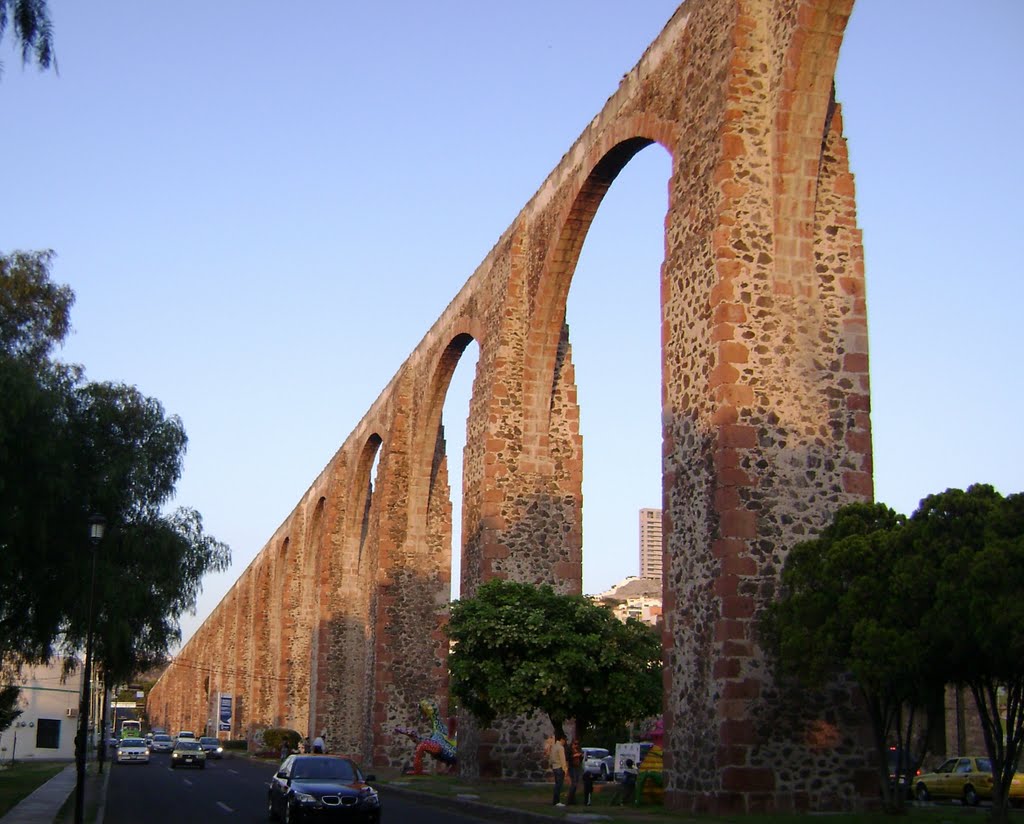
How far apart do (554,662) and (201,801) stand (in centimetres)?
849

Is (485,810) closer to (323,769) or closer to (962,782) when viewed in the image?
(323,769)

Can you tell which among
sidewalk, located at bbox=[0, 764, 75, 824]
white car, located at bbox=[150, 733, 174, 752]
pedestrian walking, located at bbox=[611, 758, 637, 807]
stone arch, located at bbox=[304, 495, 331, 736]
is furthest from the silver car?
pedestrian walking, located at bbox=[611, 758, 637, 807]

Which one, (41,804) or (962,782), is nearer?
(41,804)

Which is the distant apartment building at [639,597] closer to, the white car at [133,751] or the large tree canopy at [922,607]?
the white car at [133,751]

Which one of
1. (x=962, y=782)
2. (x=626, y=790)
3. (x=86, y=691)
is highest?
(x=86, y=691)

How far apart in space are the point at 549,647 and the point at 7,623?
32.8 feet

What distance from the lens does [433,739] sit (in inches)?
1162

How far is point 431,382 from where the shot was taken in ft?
104

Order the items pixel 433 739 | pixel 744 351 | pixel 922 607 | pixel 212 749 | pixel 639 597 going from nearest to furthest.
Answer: pixel 922 607, pixel 744 351, pixel 433 739, pixel 212 749, pixel 639 597

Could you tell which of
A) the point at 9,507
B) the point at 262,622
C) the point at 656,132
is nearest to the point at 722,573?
the point at 656,132

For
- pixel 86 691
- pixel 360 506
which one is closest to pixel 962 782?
pixel 86 691

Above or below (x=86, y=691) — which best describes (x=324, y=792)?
below

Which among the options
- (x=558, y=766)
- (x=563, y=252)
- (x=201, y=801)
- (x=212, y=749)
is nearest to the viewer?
(x=558, y=766)

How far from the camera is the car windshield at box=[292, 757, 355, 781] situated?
17.0m
